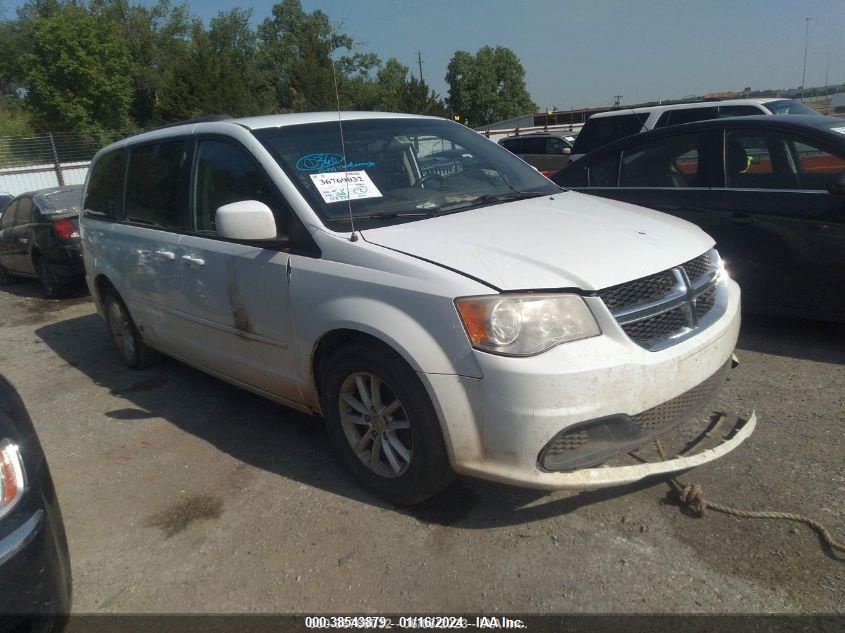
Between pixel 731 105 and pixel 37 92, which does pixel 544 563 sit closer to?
pixel 731 105

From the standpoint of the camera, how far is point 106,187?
5.45 meters

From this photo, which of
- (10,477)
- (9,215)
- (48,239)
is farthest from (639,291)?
(9,215)

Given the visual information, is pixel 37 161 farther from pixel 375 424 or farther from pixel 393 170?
pixel 375 424

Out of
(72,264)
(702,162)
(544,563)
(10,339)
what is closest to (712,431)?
(544,563)

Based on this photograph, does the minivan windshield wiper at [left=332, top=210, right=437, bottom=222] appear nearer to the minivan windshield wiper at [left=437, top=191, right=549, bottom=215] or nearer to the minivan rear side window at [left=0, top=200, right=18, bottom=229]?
the minivan windshield wiper at [left=437, top=191, right=549, bottom=215]

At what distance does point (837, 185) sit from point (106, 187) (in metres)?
5.12

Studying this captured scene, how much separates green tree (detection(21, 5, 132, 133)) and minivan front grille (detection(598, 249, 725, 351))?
4909 centimetres

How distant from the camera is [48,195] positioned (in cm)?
955

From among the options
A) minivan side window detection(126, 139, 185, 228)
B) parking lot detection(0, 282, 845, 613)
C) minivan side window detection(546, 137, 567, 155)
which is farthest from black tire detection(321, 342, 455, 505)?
minivan side window detection(546, 137, 567, 155)

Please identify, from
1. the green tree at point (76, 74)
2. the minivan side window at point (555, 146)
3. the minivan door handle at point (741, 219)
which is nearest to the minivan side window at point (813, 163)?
the minivan door handle at point (741, 219)

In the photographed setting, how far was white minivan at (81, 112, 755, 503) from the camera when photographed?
267 centimetres

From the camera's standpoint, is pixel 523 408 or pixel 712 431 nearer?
pixel 523 408

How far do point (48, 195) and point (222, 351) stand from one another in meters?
6.97

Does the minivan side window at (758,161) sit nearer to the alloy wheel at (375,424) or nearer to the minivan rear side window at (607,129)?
the alloy wheel at (375,424)
